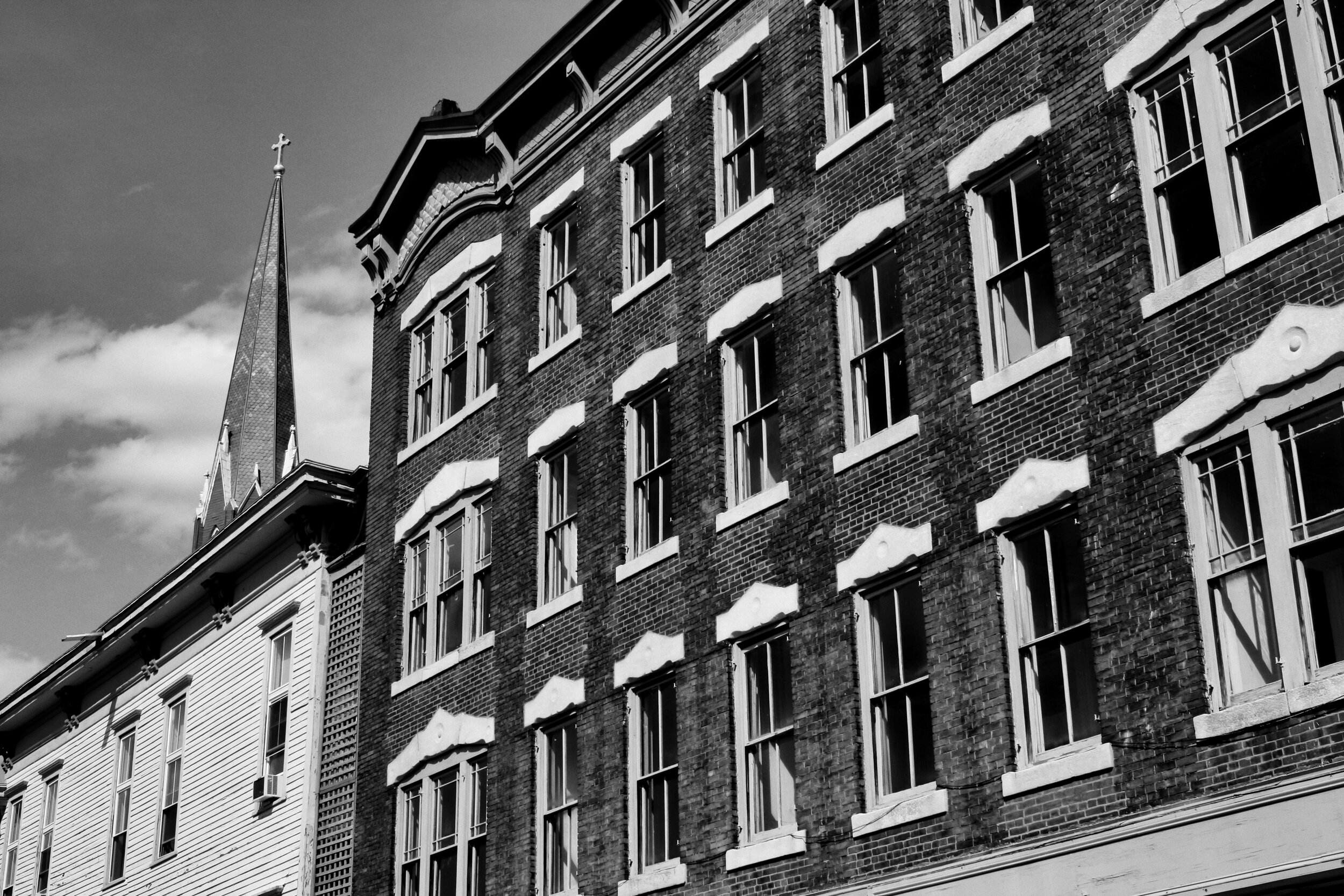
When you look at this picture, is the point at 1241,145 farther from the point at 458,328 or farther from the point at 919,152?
the point at 458,328

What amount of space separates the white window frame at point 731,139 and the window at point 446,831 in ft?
24.4

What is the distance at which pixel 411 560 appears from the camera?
957 inches

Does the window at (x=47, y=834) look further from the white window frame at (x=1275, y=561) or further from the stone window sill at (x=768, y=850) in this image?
the white window frame at (x=1275, y=561)

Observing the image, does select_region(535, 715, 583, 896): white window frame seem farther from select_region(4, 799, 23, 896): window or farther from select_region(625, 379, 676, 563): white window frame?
select_region(4, 799, 23, 896): window

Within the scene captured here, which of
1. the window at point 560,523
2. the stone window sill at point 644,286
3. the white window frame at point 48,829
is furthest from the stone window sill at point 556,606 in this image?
the white window frame at point 48,829

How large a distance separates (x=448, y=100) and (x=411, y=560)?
24.6 ft

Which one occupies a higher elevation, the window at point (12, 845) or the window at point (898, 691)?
the window at point (12, 845)

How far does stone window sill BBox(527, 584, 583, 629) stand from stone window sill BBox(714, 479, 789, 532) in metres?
2.66

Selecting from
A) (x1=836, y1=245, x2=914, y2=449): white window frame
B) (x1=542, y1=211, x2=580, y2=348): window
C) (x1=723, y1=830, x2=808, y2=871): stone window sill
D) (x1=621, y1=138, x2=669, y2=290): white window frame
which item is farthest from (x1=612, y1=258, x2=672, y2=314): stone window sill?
(x1=723, y1=830, x2=808, y2=871): stone window sill

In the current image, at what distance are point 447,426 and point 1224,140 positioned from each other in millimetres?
13151

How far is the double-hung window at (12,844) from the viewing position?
36.1m

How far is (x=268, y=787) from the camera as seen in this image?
25797 millimetres

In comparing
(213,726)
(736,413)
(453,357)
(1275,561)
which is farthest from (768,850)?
(213,726)

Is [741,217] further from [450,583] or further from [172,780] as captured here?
[172,780]
